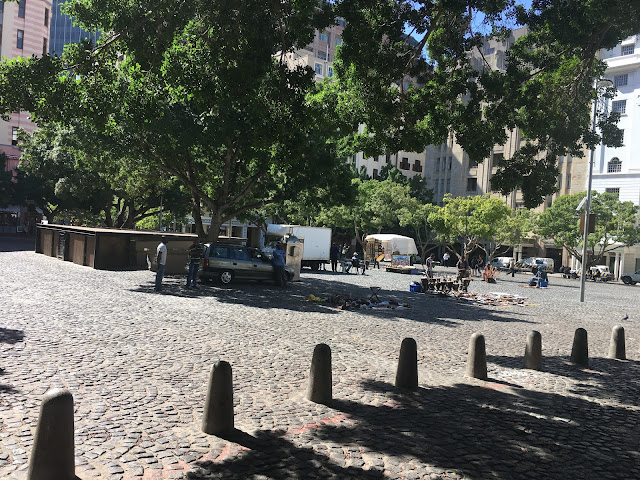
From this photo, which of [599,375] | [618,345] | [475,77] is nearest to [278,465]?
[599,375]

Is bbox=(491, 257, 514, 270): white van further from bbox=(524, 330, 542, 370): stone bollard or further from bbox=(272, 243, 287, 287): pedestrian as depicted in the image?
bbox=(524, 330, 542, 370): stone bollard

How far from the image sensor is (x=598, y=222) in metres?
48.3

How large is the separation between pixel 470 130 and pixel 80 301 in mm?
10209

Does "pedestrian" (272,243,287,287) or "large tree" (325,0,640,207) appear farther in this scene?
"pedestrian" (272,243,287,287)

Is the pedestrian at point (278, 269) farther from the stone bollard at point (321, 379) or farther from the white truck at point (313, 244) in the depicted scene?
the stone bollard at point (321, 379)

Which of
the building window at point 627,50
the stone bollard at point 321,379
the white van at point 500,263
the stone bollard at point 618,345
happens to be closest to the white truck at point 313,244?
the white van at point 500,263

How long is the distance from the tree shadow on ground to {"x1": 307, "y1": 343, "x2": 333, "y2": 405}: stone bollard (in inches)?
148

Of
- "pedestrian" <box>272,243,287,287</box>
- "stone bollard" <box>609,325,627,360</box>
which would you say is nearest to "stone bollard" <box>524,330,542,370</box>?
"stone bollard" <box>609,325,627,360</box>

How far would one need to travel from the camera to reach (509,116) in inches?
482

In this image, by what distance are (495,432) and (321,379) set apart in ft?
6.70

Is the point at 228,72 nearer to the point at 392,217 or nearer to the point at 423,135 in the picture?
the point at 423,135

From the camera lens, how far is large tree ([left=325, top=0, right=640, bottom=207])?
10.3 metres

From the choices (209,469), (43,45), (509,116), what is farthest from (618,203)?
(43,45)

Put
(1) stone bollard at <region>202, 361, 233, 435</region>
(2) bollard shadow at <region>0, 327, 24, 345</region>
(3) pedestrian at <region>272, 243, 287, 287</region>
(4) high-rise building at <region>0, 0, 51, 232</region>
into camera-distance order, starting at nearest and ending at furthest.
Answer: (1) stone bollard at <region>202, 361, 233, 435</region>, (2) bollard shadow at <region>0, 327, 24, 345</region>, (3) pedestrian at <region>272, 243, 287, 287</region>, (4) high-rise building at <region>0, 0, 51, 232</region>
